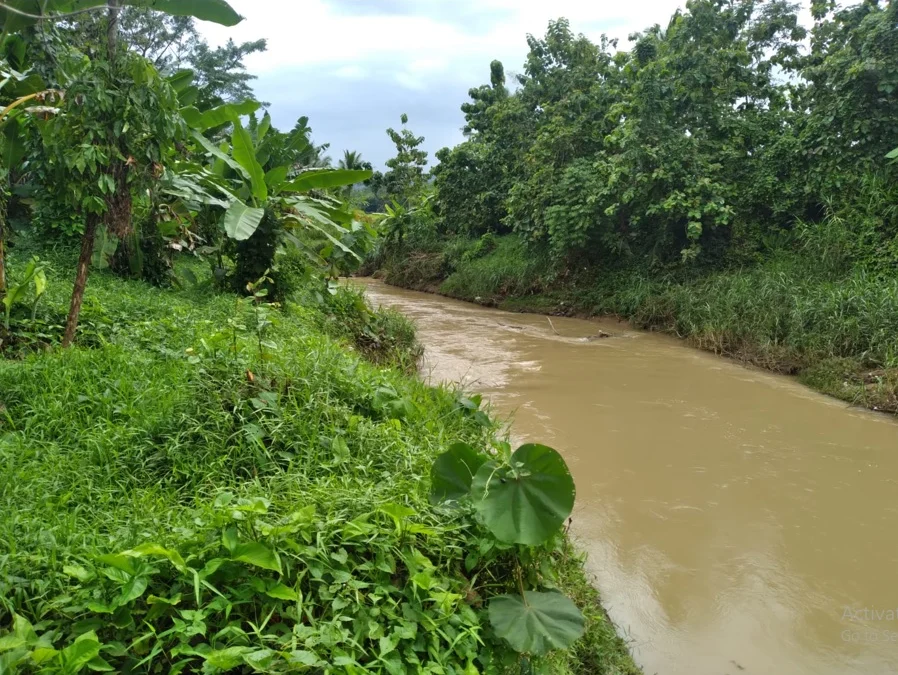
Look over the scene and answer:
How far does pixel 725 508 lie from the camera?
371 cm

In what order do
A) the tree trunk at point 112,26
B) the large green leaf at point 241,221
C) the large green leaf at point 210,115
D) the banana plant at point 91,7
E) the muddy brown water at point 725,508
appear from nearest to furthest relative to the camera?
1. the muddy brown water at point 725,508
2. the tree trunk at point 112,26
3. the banana plant at point 91,7
4. the large green leaf at point 241,221
5. the large green leaf at point 210,115

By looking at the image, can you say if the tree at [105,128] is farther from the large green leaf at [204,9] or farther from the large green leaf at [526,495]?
the large green leaf at [526,495]

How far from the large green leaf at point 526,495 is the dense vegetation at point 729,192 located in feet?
17.0

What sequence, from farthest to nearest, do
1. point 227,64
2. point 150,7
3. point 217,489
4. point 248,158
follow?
1. point 227,64
2. point 248,158
3. point 150,7
4. point 217,489

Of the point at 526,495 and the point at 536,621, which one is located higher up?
the point at 526,495

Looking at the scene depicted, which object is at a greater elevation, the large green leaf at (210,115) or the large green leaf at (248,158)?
the large green leaf at (210,115)

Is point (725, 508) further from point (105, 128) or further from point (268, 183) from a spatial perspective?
point (268, 183)

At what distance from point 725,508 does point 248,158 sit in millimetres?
4794

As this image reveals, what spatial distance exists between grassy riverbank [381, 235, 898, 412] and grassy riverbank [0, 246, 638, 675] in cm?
486

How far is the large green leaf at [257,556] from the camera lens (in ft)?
5.53

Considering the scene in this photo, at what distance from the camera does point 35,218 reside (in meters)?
6.46

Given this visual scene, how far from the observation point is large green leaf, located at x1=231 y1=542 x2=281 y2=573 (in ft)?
5.53

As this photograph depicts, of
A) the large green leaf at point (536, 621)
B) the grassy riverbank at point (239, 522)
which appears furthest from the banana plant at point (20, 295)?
the large green leaf at point (536, 621)

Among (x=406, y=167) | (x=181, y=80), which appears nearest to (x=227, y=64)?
(x=406, y=167)
